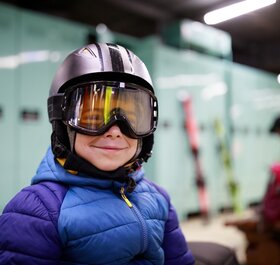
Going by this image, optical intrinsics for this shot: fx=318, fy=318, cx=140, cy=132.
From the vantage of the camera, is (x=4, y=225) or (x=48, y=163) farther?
(x=48, y=163)

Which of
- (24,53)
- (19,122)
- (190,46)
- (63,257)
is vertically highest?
(190,46)

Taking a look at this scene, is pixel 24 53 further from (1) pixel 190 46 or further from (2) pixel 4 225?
(2) pixel 4 225

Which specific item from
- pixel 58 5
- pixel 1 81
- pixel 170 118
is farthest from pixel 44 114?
pixel 58 5

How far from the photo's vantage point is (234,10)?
2.80ft

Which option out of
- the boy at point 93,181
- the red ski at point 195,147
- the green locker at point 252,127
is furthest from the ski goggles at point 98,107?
the green locker at point 252,127

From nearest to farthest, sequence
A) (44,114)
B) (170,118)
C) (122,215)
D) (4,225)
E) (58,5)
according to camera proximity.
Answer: (4,225) → (122,215) → (44,114) → (170,118) → (58,5)

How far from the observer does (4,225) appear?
0.82 meters

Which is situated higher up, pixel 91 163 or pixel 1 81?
pixel 1 81

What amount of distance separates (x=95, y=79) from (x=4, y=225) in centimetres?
49

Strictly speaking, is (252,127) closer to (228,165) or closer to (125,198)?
(228,165)

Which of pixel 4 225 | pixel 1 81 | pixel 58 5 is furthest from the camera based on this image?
pixel 58 5

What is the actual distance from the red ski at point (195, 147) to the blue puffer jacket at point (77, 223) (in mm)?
3253

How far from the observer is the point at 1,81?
2.96 meters

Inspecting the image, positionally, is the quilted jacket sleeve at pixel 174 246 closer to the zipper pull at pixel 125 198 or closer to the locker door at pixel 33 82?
the zipper pull at pixel 125 198
